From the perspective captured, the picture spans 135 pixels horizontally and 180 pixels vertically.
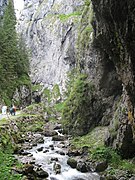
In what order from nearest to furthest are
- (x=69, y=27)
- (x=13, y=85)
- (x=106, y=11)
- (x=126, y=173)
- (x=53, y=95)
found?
(x=106, y=11), (x=126, y=173), (x=13, y=85), (x=53, y=95), (x=69, y=27)

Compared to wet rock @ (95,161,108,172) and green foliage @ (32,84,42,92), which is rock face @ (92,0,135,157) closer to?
wet rock @ (95,161,108,172)

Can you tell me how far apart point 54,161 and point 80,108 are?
44.7 ft

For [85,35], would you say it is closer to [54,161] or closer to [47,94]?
[54,161]

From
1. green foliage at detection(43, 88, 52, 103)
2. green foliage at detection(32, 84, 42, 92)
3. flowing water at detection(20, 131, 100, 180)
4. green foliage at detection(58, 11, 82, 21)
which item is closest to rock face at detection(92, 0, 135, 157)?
flowing water at detection(20, 131, 100, 180)

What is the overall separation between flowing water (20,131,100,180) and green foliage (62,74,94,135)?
167 inches

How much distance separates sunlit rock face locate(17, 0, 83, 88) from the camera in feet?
375

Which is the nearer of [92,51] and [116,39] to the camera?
[116,39]

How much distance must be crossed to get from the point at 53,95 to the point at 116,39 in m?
85.0

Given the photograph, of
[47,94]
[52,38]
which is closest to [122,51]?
[47,94]

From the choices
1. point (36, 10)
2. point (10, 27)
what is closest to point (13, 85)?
point (10, 27)

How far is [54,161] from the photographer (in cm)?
2697

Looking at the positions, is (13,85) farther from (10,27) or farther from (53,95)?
(53,95)

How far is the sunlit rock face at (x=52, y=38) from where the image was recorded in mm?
114331

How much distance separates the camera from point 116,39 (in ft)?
73.0
